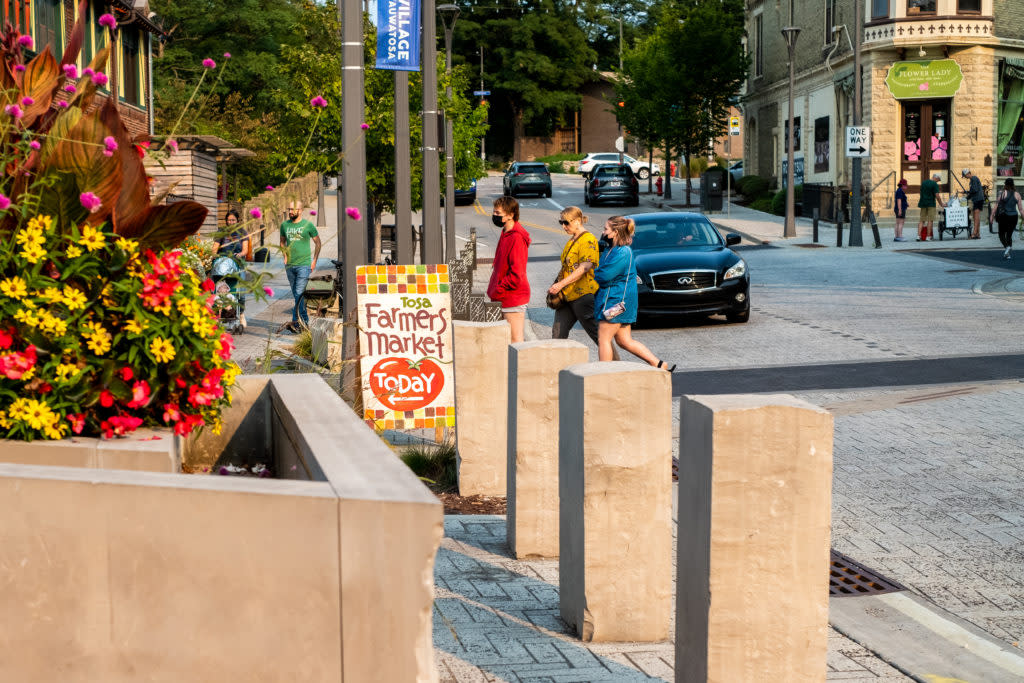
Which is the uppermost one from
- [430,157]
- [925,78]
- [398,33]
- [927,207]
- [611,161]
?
[925,78]

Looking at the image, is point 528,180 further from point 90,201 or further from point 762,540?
point 90,201

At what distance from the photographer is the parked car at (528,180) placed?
59.5 metres

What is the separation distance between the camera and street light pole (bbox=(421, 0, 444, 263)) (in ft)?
52.3

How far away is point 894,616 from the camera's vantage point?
559 centimetres

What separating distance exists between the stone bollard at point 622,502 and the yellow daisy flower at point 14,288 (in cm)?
211

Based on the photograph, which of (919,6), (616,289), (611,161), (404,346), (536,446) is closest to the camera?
(536,446)

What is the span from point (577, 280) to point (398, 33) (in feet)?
10.5

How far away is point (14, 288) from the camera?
3723mm

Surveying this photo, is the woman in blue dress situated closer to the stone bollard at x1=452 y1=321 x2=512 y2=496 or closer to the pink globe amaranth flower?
the stone bollard at x1=452 y1=321 x2=512 y2=496

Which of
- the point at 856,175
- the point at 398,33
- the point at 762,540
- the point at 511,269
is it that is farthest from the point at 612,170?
the point at 762,540

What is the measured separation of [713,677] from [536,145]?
295 feet

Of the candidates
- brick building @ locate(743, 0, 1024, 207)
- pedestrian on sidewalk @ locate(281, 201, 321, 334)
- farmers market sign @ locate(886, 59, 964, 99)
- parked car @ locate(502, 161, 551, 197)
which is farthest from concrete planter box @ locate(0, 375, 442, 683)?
parked car @ locate(502, 161, 551, 197)

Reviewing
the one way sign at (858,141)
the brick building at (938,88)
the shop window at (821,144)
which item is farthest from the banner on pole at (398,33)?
the shop window at (821,144)

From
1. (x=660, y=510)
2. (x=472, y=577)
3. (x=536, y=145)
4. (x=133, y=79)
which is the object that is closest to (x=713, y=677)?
(x=660, y=510)
